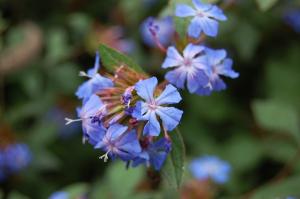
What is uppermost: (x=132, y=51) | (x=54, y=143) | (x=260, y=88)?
(x=132, y=51)

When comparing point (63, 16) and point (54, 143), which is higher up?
point (63, 16)

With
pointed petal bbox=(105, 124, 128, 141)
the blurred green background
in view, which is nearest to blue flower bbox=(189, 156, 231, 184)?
the blurred green background

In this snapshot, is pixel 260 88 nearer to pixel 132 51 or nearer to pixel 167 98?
pixel 132 51

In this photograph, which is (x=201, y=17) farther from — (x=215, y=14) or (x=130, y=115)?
(x=130, y=115)

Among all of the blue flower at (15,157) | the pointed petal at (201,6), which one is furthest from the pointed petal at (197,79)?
the blue flower at (15,157)

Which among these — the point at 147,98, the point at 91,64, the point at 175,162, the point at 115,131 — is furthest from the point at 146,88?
the point at 91,64

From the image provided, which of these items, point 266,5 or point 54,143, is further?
point 54,143

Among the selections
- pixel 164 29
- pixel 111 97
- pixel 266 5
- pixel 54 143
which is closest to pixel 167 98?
pixel 111 97
